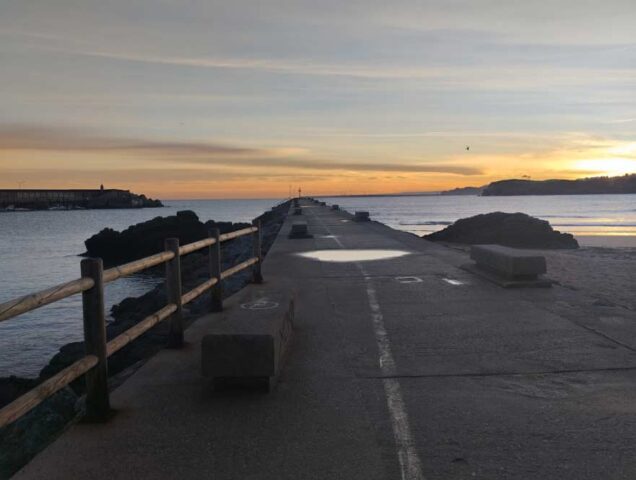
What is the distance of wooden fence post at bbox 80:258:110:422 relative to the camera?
4.57 meters

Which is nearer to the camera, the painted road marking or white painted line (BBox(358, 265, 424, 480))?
white painted line (BBox(358, 265, 424, 480))

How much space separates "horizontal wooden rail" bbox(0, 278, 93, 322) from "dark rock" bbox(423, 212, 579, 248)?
32255 mm

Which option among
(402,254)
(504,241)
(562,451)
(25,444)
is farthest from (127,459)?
(504,241)

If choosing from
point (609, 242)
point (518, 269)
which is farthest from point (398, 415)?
point (609, 242)

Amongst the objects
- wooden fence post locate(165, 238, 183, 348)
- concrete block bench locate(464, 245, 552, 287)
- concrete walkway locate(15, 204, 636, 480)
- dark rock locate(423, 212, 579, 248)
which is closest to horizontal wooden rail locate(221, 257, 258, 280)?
concrete walkway locate(15, 204, 636, 480)

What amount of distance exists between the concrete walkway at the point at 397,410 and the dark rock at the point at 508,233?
89.1 feet

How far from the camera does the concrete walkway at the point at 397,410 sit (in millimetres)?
3822

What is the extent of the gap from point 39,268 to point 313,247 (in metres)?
31.1

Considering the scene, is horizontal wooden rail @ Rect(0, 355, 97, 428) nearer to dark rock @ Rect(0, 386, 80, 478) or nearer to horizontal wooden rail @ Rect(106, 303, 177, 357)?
horizontal wooden rail @ Rect(106, 303, 177, 357)

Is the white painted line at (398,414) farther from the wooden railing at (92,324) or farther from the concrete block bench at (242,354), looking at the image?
the wooden railing at (92,324)

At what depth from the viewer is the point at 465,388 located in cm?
531

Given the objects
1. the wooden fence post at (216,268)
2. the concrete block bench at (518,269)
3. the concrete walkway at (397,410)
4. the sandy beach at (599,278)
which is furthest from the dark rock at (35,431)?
the sandy beach at (599,278)

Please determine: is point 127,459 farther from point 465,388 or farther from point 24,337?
point 24,337

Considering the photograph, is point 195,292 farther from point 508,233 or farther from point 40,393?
point 508,233
